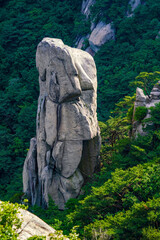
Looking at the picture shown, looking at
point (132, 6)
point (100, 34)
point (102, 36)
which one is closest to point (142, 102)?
point (102, 36)

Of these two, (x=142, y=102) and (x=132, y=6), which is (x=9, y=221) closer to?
(x=142, y=102)

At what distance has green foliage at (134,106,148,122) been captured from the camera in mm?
17469

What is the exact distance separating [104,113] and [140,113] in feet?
42.1

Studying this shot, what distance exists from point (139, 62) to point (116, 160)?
18.2 meters

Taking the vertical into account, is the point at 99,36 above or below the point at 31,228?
above

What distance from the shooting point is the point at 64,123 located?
599 inches

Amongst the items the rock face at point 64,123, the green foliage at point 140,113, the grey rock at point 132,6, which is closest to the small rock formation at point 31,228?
the rock face at point 64,123

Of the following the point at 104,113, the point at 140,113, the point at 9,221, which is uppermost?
the point at 9,221

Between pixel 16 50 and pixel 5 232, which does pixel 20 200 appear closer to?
pixel 5 232

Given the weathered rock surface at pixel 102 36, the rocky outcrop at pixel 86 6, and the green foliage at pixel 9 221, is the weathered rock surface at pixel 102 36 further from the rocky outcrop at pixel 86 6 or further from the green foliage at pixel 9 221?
the green foliage at pixel 9 221

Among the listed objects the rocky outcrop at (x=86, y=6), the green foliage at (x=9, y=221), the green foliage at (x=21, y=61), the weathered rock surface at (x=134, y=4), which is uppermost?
the weathered rock surface at (x=134, y=4)

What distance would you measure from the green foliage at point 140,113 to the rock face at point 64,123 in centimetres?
264

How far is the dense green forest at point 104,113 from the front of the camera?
1172cm

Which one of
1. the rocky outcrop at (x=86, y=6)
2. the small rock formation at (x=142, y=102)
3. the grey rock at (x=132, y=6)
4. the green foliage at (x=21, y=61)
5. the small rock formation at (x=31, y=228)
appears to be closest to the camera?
the small rock formation at (x=31, y=228)
